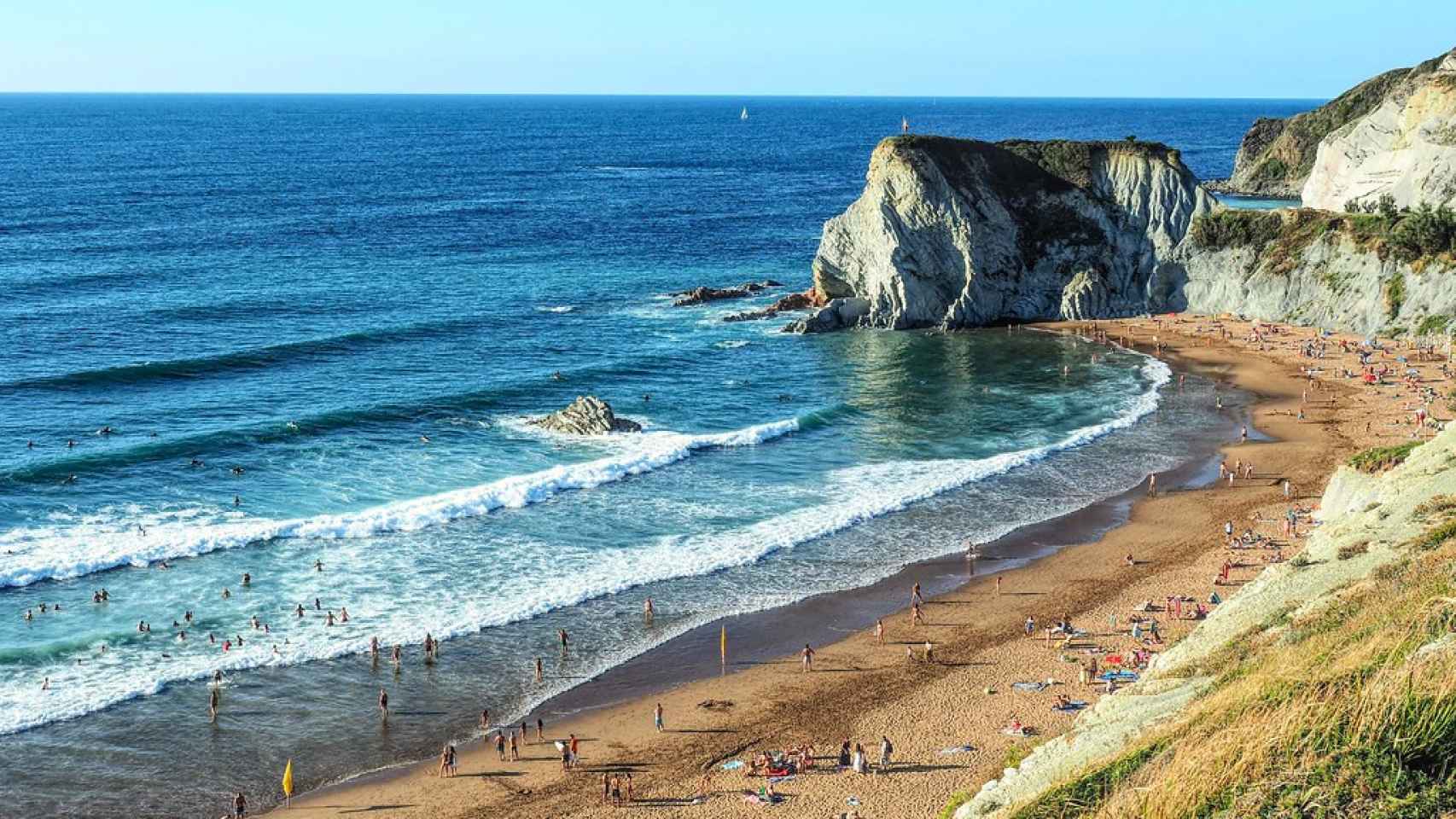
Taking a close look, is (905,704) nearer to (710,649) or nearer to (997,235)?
(710,649)

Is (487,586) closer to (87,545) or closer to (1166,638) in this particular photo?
(87,545)

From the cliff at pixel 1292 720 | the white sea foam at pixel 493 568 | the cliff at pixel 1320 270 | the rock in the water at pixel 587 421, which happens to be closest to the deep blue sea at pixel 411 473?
the white sea foam at pixel 493 568

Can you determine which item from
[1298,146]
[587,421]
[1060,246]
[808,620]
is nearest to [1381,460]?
[808,620]

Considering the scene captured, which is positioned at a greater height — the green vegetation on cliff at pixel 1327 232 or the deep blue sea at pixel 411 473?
the green vegetation on cliff at pixel 1327 232

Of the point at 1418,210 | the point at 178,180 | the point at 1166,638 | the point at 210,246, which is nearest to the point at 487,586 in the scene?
the point at 1166,638

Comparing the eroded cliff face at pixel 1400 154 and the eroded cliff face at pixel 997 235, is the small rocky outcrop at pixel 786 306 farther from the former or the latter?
the eroded cliff face at pixel 1400 154
